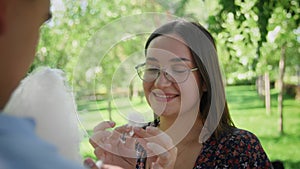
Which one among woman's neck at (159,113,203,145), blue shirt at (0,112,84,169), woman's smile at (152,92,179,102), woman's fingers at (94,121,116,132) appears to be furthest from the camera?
woman's smile at (152,92,179,102)

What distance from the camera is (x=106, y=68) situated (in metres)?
0.68

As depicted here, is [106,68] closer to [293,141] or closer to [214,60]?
[214,60]

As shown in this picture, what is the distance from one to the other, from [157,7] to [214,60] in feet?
0.93

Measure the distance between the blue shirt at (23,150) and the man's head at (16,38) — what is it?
3cm

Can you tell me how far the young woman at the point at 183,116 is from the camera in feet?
2.29

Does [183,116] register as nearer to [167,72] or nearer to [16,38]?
[167,72]

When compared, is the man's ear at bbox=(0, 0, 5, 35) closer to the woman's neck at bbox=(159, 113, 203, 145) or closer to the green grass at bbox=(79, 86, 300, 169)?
the woman's neck at bbox=(159, 113, 203, 145)

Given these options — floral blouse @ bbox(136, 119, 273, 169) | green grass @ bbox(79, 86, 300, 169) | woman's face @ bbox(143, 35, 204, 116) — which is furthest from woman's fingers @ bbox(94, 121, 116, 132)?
green grass @ bbox(79, 86, 300, 169)

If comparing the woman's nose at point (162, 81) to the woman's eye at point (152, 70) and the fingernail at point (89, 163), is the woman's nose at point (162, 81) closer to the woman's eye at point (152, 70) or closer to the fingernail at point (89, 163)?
the woman's eye at point (152, 70)

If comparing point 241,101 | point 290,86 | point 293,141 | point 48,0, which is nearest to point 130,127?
point 48,0

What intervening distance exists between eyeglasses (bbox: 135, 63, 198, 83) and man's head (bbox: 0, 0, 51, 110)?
450 mm

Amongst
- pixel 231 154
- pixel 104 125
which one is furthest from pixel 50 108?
pixel 231 154

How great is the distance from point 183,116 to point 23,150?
0.56 m

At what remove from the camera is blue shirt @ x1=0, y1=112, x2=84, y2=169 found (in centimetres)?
33
